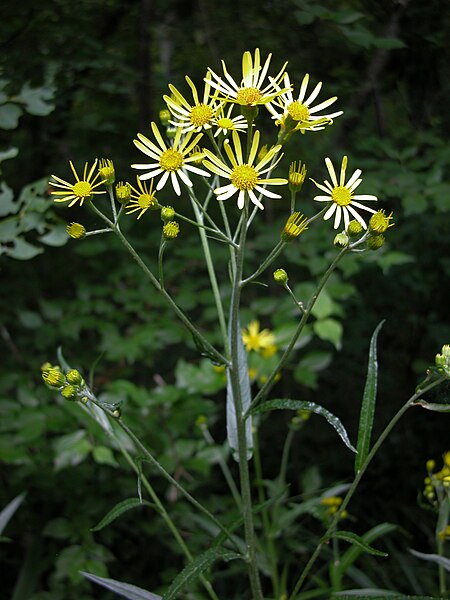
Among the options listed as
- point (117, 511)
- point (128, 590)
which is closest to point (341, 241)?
point (117, 511)

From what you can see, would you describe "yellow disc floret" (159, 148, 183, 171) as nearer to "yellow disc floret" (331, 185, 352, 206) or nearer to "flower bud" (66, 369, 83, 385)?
"yellow disc floret" (331, 185, 352, 206)

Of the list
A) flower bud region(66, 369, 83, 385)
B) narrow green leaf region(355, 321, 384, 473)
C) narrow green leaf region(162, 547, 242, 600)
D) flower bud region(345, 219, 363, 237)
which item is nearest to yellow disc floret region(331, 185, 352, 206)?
flower bud region(345, 219, 363, 237)

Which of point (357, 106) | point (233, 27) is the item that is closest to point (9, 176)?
point (233, 27)

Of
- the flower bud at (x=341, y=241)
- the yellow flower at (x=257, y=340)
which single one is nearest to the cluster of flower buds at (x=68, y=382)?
the flower bud at (x=341, y=241)

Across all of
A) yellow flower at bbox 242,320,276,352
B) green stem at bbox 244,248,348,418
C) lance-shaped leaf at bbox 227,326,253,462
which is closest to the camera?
green stem at bbox 244,248,348,418

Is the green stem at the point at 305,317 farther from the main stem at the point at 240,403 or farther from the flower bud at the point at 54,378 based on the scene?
the flower bud at the point at 54,378

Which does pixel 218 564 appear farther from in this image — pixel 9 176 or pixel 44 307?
pixel 9 176
